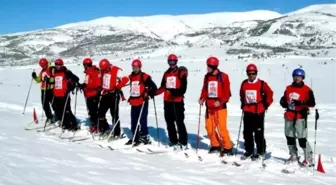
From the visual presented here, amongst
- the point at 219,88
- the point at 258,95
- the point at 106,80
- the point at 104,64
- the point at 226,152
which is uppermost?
the point at 104,64

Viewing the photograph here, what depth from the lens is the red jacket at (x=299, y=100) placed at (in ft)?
26.3

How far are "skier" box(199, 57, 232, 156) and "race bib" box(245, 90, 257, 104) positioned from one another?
44cm

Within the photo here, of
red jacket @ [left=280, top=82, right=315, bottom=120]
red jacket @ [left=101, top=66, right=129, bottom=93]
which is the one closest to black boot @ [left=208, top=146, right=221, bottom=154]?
red jacket @ [left=280, top=82, right=315, bottom=120]

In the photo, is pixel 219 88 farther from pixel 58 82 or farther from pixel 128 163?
pixel 58 82

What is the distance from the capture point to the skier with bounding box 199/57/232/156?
28.7 ft

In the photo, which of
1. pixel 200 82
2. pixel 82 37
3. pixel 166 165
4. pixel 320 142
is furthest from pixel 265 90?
pixel 82 37

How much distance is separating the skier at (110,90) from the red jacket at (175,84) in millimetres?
1428

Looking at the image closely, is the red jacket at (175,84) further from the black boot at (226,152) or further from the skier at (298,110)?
the skier at (298,110)

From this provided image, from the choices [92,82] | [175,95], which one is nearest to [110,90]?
[92,82]

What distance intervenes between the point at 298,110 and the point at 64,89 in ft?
21.1

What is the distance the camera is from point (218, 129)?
29.4 ft

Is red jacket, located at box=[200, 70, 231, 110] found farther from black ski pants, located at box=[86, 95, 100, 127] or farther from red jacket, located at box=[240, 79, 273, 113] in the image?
black ski pants, located at box=[86, 95, 100, 127]

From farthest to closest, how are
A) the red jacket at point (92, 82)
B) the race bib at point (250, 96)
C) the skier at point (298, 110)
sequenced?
the red jacket at point (92, 82) → the race bib at point (250, 96) → the skier at point (298, 110)

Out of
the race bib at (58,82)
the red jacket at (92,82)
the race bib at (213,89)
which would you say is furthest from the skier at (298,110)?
the race bib at (58,82)
